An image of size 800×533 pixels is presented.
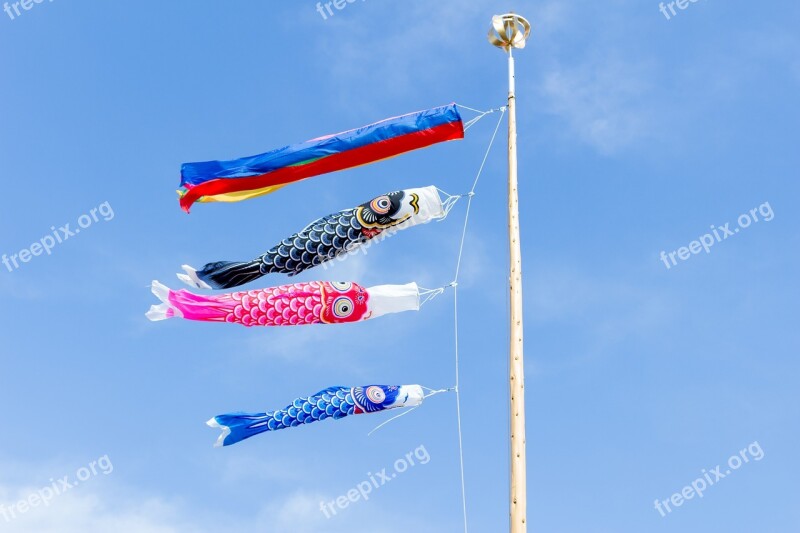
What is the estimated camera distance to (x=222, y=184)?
14.7m

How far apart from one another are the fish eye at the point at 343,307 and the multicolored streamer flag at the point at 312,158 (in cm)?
212

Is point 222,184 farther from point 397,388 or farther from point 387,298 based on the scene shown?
point 397,388

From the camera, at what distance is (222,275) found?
13758 mm

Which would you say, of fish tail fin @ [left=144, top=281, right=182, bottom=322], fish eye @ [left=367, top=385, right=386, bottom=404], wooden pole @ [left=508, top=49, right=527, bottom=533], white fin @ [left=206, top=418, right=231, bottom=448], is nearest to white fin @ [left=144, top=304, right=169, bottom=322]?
fish tail fin @ [left=144, top=281, right=182, bottom=322]

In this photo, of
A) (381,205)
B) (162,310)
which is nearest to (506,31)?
(381,205)

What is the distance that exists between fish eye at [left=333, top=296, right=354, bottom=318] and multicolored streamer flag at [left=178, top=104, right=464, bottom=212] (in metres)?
2.12

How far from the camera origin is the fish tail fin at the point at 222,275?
13.7m

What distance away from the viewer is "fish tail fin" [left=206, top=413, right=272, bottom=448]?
13203 millimetres

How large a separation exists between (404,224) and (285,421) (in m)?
3.24

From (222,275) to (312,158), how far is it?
229 centimetres

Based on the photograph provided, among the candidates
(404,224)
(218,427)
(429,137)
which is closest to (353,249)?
(404,224)

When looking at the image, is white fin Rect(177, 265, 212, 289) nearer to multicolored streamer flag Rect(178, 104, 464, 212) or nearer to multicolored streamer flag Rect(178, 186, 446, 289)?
multicolored streamer flag Rect(178, 186, 446, 289)

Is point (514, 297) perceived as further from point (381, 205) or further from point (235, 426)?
point (235, 426)

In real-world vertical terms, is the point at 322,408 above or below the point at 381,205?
below
